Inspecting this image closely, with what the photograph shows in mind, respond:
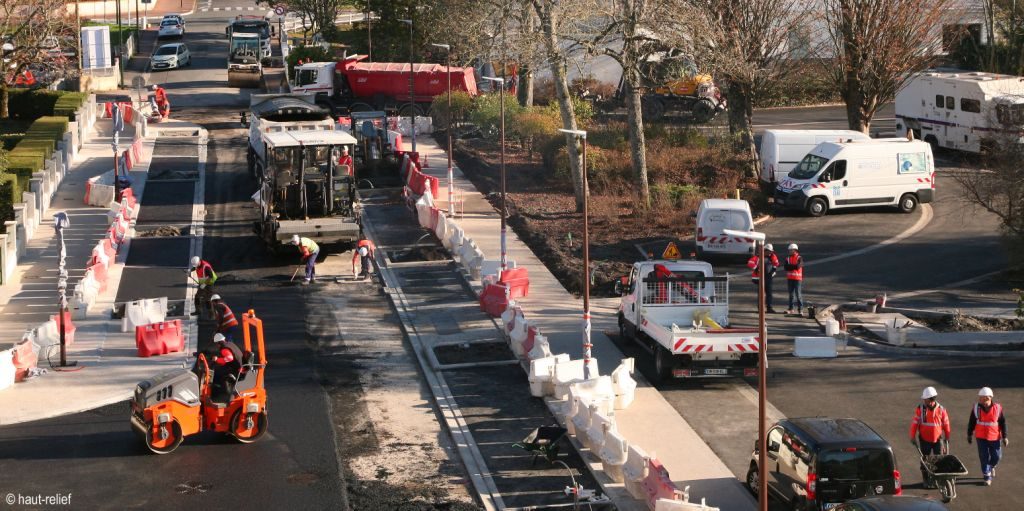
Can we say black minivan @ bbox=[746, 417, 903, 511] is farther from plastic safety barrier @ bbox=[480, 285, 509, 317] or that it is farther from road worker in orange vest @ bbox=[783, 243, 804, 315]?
plastic safety barrier @ bbox=[480, 285, 509, 317]

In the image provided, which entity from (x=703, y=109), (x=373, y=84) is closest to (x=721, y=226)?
(x=703, y=109)

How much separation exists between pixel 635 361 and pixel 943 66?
47.8 m

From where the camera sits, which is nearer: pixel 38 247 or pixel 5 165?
pixel 38 247

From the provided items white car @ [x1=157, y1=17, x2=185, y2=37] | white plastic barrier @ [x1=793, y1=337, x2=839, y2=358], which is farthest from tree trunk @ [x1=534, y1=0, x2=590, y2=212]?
white car @ [x1=157, y1=17, x2=185, y2=37]

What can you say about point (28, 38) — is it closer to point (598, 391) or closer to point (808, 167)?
point (808, 167)

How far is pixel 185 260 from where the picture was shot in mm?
37625

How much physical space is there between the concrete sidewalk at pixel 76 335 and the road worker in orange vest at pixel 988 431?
15.8 m

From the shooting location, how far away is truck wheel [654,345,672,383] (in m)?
25.7

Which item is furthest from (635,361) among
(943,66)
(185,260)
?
(943,66)

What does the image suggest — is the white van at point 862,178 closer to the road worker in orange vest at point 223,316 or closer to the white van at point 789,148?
the white van at point 789,148

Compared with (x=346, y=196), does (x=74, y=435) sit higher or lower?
lower

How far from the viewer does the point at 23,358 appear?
88.3 ft

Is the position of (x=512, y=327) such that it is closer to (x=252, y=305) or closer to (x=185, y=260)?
(x=252, y=305)

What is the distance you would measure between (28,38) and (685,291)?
151 feet
